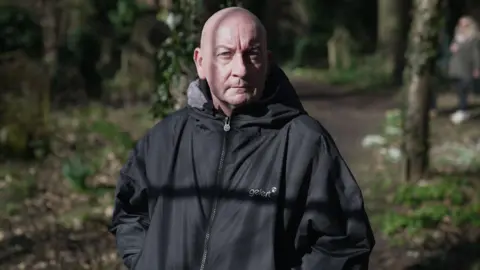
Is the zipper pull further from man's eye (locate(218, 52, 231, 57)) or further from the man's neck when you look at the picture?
man's eye (locate(218, 52, 231, 57))

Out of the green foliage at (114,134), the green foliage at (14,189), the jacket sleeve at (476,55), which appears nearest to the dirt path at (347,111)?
the jacket sleeve at (476,55)

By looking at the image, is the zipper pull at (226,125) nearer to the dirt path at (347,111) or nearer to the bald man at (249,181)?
the bald man at (249,181)

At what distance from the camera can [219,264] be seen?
2.32 m

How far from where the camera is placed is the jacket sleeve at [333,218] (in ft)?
7.57

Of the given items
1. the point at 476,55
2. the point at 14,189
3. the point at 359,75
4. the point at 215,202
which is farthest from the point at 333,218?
the point at 359,75

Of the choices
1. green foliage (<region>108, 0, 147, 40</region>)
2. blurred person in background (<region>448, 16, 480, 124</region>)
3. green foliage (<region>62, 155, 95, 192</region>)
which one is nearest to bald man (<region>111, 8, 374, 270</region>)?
green foliage (<region>62, 155, 95, 192</region>)

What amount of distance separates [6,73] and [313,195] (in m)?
8.50

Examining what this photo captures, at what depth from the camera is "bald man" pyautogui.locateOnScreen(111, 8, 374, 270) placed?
231cm

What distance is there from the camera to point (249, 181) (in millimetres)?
2340

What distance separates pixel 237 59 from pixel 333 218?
0.54m

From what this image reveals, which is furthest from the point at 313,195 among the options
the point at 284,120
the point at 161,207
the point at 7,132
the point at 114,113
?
the point at 114,113

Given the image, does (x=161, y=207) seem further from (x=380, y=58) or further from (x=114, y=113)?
(x=380, y=58)

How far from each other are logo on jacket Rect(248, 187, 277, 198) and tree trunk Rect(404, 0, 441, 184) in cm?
565

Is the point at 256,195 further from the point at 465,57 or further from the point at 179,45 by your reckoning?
the point at 465,57
